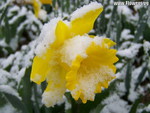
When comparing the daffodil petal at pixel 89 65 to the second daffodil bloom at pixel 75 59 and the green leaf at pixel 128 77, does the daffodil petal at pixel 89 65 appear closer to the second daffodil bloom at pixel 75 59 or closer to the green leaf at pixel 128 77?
the second daffodil bloom at pixel 75 59

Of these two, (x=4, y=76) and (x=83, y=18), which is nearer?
(x=83, y=18)

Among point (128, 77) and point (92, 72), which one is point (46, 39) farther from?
point (128, 77)

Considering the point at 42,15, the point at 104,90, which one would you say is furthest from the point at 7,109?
the point at 42,15

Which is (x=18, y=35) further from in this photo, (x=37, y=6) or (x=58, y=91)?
(x=58, y=91)

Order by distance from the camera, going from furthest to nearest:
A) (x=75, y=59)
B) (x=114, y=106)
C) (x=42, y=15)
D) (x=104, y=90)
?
(x=42, y=15)
(x=114, y=106)
(x=104, y=90)
(x=75, y=59)

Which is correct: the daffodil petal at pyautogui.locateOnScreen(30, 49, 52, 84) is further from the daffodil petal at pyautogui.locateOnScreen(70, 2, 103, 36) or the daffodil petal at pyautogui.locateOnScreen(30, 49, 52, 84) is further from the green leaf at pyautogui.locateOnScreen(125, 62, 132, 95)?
the green leaf at pyautogui.locateOnScreen(125, 62, 132, 95)

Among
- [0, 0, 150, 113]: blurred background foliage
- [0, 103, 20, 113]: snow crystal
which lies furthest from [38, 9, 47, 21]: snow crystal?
[0, 103, 20, 113]: snow crystal

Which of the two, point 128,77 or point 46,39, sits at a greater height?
point 46,39

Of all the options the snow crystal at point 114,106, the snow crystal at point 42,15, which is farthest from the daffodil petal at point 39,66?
the snow crystal at point 42,15
